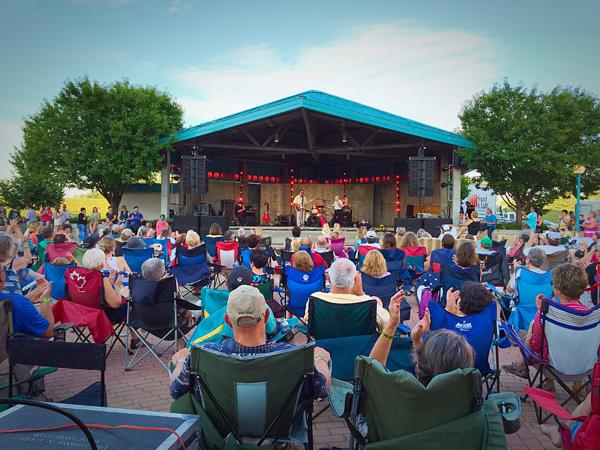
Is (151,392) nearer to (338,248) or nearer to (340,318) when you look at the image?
(340,318)

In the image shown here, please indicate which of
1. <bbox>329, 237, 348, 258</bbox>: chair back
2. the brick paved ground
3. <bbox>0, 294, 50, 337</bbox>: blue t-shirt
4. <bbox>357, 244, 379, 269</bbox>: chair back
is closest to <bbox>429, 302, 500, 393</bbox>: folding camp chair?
the brick paved ground

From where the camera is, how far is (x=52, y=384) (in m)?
A: 3.61

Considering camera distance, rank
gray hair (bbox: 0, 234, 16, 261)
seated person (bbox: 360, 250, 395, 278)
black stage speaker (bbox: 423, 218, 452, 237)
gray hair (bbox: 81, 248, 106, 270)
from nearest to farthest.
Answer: gray hair (bbox: 0, 234, 16, 261), gray hair (bbox: 81, 248, 106, 270), seated person (bbox: 360, 250, 395, 278), black stage speaker (bbox: 423, 218, 452, 237)

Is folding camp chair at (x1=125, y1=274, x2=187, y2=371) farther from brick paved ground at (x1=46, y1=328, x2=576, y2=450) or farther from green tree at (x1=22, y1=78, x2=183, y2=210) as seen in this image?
green tree at (x1=22, y1=78, x2=183, y2=210)

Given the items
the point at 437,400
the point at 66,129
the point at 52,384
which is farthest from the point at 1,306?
the point at 66,129

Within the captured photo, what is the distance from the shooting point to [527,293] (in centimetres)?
395

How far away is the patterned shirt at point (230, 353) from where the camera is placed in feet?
6.36

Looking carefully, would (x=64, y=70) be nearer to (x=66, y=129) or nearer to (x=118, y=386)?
(x=66, y=129)

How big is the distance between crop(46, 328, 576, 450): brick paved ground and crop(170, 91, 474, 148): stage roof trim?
1110 cm

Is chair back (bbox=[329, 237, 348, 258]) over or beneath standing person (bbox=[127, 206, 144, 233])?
beneath

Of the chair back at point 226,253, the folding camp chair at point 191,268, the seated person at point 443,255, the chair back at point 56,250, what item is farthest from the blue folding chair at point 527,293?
the chair back at point 56,250

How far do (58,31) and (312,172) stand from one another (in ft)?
46.3

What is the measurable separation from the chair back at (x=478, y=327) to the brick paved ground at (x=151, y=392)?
0.52 metres

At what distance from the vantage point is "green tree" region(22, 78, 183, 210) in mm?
17250
